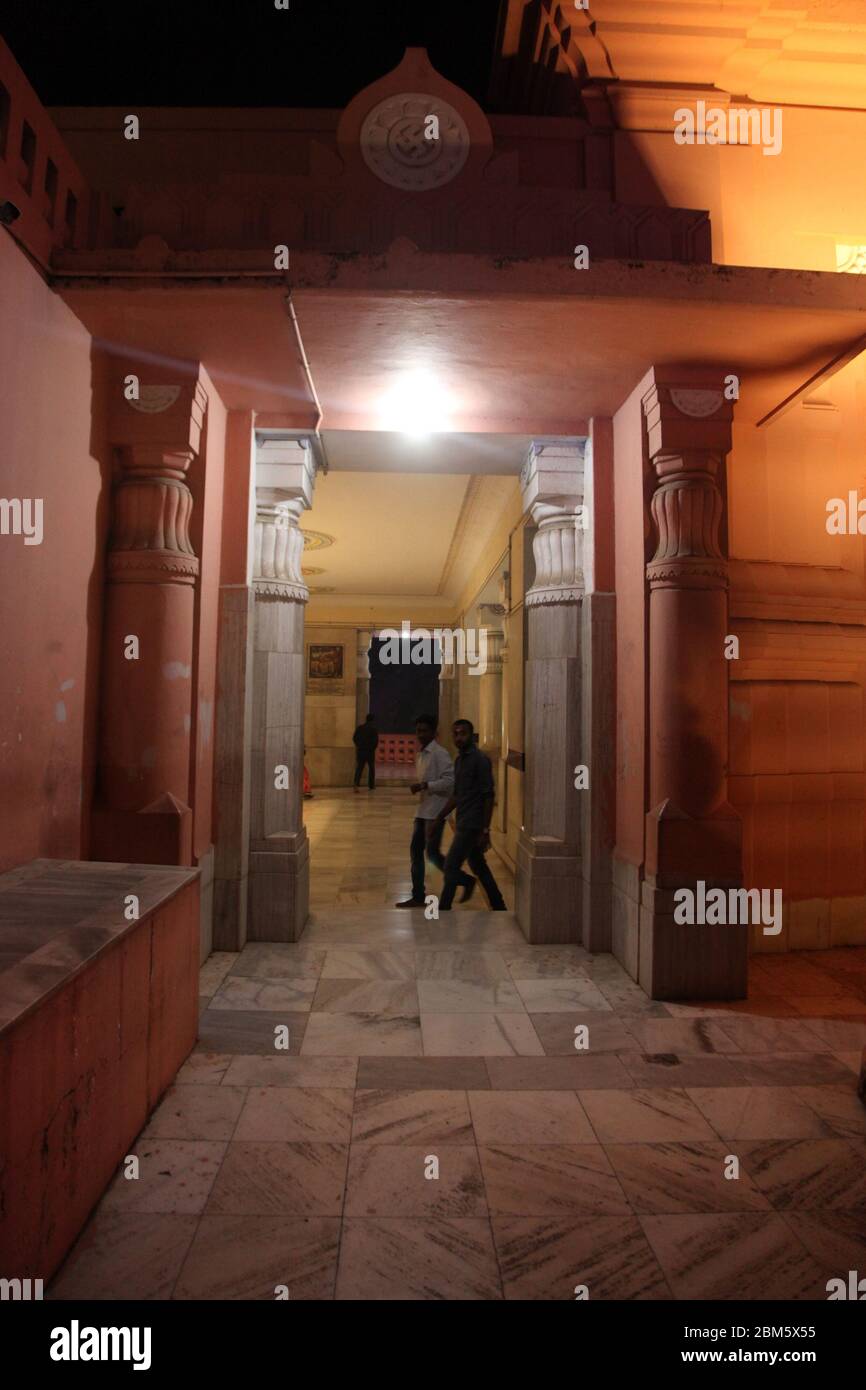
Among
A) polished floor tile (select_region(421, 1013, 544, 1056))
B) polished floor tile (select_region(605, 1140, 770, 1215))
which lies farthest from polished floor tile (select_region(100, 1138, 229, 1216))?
polished floor tile (select_region(605, 1140, 770, 1215))

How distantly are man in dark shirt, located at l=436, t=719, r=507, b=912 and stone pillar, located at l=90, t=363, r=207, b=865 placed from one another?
2.45m

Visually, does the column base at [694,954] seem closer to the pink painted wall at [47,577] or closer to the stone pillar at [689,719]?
the stone pillar at [689,719]

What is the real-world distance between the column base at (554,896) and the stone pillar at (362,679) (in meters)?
10.9

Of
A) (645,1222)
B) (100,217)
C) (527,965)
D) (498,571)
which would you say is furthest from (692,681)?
(498,571)

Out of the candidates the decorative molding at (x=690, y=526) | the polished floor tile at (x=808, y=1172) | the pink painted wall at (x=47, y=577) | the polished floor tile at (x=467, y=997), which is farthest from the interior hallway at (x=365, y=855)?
the polished floor tile at (x=808, y=1172)

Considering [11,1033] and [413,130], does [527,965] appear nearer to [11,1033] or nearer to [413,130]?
[11,1033]

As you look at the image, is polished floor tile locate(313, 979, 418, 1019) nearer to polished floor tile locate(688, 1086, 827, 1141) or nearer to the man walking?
polished floor tile locate(688, 1086, 827, 1141)

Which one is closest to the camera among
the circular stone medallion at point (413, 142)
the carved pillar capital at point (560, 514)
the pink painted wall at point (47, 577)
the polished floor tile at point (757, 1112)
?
the polished floor tile at point (757, 1112)

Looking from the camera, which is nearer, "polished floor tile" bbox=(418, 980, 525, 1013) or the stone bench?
the stone bench

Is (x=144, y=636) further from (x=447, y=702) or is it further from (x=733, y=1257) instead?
(x=447, y=702)

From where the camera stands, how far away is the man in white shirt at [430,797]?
6457 mm

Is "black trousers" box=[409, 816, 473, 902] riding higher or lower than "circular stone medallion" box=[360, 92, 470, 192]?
lower

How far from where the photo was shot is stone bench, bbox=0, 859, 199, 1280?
1911 millimetres

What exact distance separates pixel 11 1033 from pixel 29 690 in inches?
79.0
